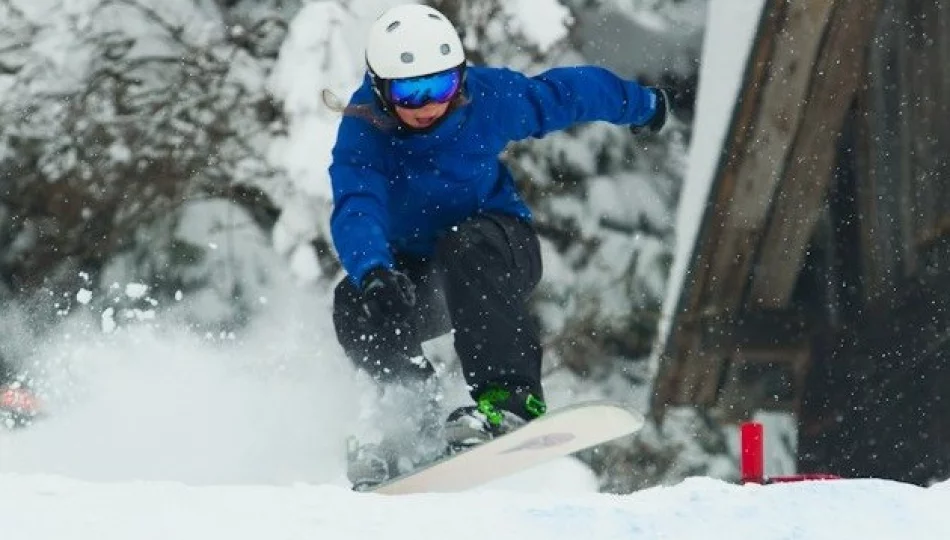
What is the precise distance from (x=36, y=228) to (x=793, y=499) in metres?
7.37

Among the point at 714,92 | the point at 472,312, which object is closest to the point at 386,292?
the point at 472,312

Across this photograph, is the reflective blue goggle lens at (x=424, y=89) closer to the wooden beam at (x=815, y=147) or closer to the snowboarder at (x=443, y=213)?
the snowboarder at (x=443, y=213)

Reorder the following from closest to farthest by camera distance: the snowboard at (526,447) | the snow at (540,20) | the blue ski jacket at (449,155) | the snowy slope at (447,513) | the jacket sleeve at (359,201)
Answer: the snowy slope at (447,513), the snowboard at (526,447), the jacket sleeve at (359,201), the blue ski jacket at (449,155), the snow at (540,20)

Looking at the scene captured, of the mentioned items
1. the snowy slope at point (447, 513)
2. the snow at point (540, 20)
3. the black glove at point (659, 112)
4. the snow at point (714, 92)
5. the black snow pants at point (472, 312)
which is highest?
the snow at point (540, 20)

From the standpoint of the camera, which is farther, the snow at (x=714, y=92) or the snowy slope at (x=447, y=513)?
the snow at (x=714, y=92)

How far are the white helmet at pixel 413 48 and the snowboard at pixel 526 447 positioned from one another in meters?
1.02

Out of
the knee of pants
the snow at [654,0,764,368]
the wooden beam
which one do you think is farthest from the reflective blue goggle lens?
the snow at [654,0,764,368]

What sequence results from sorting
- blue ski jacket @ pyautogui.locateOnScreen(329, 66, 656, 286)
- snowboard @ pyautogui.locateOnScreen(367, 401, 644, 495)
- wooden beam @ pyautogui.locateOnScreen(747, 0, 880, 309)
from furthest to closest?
wooden beam @ pyautogui.locateOnScreen(747, 0, 880, 309) < blue ski jacket @ pyautogui.locateOnScreen(329, 66, 656, 286) < snowboard @ pyautogui.locateOnScreen(367, 401, 644, 495)

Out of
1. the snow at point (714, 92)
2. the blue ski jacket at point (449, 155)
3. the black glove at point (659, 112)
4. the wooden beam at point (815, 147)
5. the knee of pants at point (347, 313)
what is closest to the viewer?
the blue ski jacket at point (449, 155)

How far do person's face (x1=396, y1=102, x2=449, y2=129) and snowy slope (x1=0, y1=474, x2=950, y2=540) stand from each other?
159 cm

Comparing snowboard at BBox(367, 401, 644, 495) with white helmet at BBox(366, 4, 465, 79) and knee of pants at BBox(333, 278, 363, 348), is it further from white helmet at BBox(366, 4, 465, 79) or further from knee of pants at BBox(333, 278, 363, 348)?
white helmet at BBox(366, 4, 465, 79)

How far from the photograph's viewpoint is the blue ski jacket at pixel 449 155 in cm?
478

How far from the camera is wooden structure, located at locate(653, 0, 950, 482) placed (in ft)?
25.0

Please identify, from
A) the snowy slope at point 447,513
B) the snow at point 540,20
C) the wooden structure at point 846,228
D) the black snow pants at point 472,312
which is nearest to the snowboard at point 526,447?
the black snow pants at point 472,312
